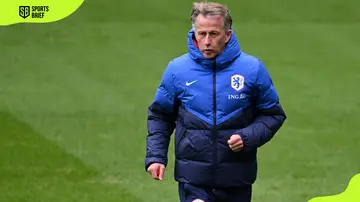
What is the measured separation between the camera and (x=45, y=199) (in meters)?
7.78

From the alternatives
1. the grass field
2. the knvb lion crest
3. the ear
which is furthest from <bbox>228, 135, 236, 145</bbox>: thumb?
the grass field

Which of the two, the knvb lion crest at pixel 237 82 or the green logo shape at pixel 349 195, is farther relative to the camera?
the green logo shape at pixel 349 195

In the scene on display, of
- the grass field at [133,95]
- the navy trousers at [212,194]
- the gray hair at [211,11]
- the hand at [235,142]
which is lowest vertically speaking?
the grass field at [133,95]

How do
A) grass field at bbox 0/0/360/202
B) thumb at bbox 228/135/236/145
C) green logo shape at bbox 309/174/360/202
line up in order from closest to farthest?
thumb at bbox 228/135/236/145 < green logo shape at bbox 309/174/360/202 < grass field at bbox 0/0/360/202

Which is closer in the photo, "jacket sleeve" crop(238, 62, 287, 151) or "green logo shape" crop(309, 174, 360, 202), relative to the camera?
"jacket sleeve" crop(238, 62, 287, 151)

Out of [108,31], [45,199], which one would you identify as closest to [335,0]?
[108,31]

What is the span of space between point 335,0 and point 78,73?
3286 millimetres

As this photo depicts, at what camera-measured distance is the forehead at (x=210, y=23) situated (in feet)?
17.1

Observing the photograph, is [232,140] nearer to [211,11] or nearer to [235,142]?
[235,142]

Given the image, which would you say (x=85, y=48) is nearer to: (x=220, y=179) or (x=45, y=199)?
(x=45, y=199)

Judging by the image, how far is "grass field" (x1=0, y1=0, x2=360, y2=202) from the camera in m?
→ 8.10

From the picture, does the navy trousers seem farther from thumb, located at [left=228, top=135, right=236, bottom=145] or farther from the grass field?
the grass field

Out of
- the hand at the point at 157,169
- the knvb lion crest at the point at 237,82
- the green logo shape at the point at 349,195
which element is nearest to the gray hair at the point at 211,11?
the knvb lion crest at the point at 237,82

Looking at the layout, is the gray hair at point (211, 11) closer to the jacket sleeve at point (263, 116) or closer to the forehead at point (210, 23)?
the forehead at point (210, 23)
